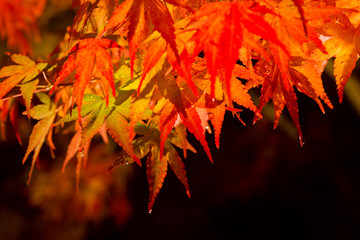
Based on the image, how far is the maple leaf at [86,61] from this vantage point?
0.67 metres

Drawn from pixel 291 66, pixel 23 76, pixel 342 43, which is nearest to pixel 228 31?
pixel 291 66

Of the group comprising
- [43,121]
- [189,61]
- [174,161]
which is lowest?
[174,161]

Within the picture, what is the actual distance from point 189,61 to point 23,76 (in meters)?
0.51

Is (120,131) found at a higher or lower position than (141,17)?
lower

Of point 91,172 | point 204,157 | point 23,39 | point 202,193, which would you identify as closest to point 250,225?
point 202,193

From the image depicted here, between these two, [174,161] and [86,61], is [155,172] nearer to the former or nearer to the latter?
[174,161]

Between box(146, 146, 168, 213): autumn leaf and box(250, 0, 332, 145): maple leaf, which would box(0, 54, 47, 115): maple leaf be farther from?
box(250, 0, 332, 145): maple leaf

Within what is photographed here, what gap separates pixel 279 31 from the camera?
676mm

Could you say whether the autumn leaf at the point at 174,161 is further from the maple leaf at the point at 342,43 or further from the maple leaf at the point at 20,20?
the maple leaf at the point at 20,20

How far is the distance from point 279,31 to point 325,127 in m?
2.83

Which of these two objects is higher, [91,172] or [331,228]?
[91,172]

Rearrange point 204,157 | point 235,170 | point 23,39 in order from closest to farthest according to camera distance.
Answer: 1. point 23,39
2. point 235,170
3. point 204,157

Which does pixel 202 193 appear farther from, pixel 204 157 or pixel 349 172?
pixel 349 172

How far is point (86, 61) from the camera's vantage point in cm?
69
